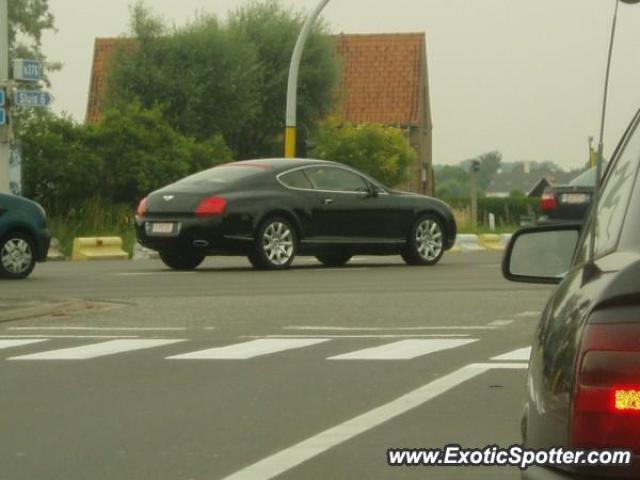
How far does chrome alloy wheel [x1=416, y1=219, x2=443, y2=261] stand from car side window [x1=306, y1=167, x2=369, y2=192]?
3.05ft

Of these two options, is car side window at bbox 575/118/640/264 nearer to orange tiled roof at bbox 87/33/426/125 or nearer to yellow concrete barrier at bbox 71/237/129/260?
yellow concrete barrier at bbox 71/237/129/260

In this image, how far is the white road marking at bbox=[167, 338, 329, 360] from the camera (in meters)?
11.2

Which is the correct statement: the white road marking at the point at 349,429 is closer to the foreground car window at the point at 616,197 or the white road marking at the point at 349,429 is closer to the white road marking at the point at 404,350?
the white road marking at the point at 404,350

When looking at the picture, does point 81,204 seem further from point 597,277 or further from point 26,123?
point 597,277

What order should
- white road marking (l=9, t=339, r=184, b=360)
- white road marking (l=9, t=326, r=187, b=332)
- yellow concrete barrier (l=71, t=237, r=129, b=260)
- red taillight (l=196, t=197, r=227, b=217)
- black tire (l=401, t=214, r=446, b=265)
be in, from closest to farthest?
white road marking (l=9, t=339, r=184, b=360)
white road marking (l=9, t=326, r=187, b=332)
red taillight (l=196, t=197, r=227, b=217)
black tire (l=401, t=214, r=446, b=265)
yellow concrete barrier (l=71, t=237, r=129, b=260)

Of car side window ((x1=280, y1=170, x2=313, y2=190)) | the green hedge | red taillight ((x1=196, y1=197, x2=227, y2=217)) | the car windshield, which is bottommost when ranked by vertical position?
the green hedge

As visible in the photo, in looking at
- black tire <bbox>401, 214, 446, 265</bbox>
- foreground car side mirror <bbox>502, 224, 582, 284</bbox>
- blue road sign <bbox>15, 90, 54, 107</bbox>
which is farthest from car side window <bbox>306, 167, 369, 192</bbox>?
foreground car side mirror <bbox>502, 224, 582, 284</bbox>

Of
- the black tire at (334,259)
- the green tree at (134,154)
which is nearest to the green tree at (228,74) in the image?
the green tree at (134,154)

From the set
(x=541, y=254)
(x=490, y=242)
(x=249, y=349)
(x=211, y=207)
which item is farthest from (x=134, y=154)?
(x=541, y=254)

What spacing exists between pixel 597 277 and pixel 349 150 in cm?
5317

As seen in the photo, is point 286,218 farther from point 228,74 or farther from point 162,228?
point 228,74

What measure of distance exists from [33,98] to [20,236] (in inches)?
350

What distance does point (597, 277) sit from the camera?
3342mm

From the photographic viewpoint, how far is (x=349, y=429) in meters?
7.93
